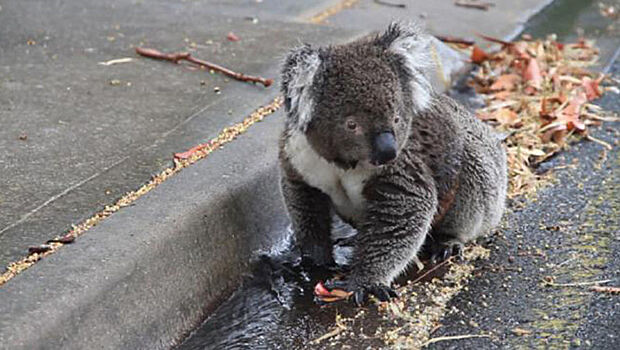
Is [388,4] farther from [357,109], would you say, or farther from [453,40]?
[357,109]

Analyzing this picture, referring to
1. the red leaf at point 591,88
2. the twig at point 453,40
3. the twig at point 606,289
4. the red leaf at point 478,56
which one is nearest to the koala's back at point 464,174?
the twig at point 606,289

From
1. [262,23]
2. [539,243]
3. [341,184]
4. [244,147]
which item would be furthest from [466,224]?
[262,23]

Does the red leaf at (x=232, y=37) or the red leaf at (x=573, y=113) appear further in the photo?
the red leaf at (x=232, y=37)

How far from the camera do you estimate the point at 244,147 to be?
445 cm

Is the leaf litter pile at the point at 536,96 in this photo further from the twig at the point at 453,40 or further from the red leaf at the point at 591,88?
the twig at the point at 453,40

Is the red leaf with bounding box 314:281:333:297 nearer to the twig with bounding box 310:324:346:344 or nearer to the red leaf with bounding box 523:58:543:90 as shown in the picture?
the twig with bounding box 310:324:346:344

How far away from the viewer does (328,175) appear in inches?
149

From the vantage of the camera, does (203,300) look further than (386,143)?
Yes

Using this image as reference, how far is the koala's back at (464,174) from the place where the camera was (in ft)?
13.2

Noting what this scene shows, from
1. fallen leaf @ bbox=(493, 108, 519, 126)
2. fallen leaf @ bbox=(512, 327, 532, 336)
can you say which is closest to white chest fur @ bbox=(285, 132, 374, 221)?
fallen leaf @ bbox=(512, 327, 532, 336)

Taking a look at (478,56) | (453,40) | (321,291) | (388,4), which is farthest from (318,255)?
(388,4)

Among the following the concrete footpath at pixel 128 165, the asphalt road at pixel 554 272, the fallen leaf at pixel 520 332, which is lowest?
the asphalt road at pixel 554 272

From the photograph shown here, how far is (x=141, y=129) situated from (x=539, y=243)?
1.87 m

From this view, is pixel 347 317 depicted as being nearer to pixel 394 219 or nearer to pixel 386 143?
pixel 394 219
